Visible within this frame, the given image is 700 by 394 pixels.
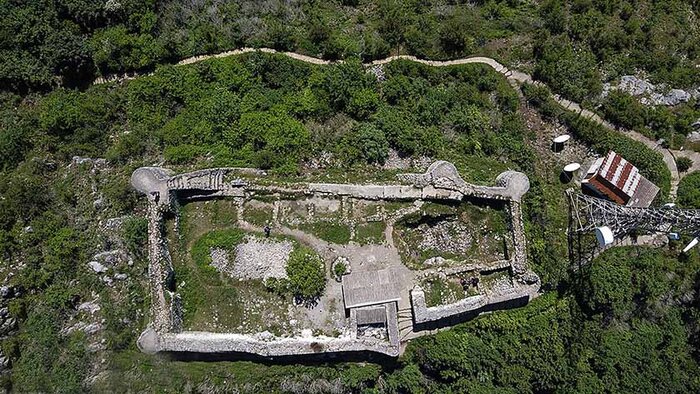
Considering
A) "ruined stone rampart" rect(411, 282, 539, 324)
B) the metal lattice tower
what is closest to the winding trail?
the metal lattice tower

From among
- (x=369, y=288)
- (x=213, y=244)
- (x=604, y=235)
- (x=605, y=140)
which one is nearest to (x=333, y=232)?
(x=369, y=288)

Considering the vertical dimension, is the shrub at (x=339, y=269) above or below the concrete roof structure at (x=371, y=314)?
above

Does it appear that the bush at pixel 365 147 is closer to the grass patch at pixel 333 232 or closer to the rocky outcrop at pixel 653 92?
the grass patch at pixel 333 232

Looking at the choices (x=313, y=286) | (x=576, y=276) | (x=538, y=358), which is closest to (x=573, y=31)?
(x=576, y=276)

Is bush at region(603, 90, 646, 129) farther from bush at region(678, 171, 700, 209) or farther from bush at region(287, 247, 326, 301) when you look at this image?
bush at region(287, 247, 326, 301)

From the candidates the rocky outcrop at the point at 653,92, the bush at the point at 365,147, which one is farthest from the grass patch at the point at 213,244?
the rocky outcrop at the point at 653,92

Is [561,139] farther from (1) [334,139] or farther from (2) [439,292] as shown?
(1) [334,139]

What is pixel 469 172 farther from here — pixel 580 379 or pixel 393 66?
pixel 580 379
